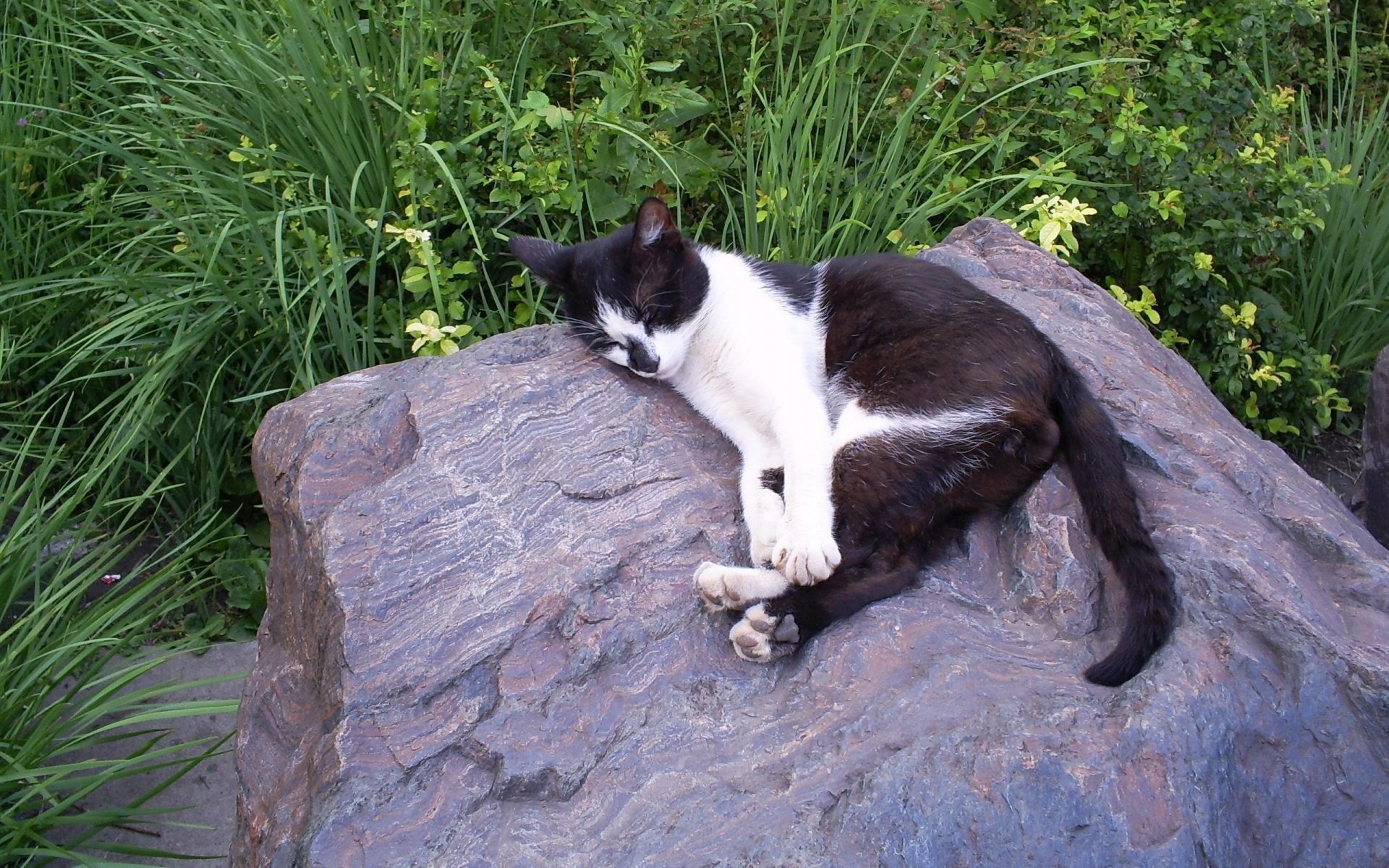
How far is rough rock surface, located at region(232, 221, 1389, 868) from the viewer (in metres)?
1.62

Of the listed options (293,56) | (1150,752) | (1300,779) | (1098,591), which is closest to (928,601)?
(1098,591)

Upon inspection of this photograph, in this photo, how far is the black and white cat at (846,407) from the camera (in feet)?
6.48

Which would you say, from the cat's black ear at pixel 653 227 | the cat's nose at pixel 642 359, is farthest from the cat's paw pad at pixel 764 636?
the cat's black ear at pixel 653 227

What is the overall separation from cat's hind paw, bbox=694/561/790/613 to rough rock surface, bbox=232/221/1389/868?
0.05 m

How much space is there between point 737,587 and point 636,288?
2.75 ft

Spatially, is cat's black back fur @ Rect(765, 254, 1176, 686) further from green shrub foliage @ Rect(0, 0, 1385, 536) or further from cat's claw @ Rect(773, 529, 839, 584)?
green shrub foliage @ Rect(0, 0, 1385, 536)

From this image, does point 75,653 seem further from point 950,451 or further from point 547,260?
point 950,451

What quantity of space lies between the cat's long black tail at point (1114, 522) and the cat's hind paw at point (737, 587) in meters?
0.54

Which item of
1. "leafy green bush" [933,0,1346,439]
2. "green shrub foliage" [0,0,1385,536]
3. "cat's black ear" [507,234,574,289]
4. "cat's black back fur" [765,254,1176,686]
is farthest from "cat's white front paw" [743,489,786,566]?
"leafy green bush" [933,0,1346,439]

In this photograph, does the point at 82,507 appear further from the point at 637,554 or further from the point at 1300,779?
the point at 1300,779

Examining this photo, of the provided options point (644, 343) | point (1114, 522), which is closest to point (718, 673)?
point (1114, 522)

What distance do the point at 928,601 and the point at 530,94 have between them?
79.1 inches

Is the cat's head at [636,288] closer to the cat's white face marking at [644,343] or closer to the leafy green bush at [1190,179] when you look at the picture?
the cat's white face marking at [644,343]

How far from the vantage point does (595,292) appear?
2537 mm
